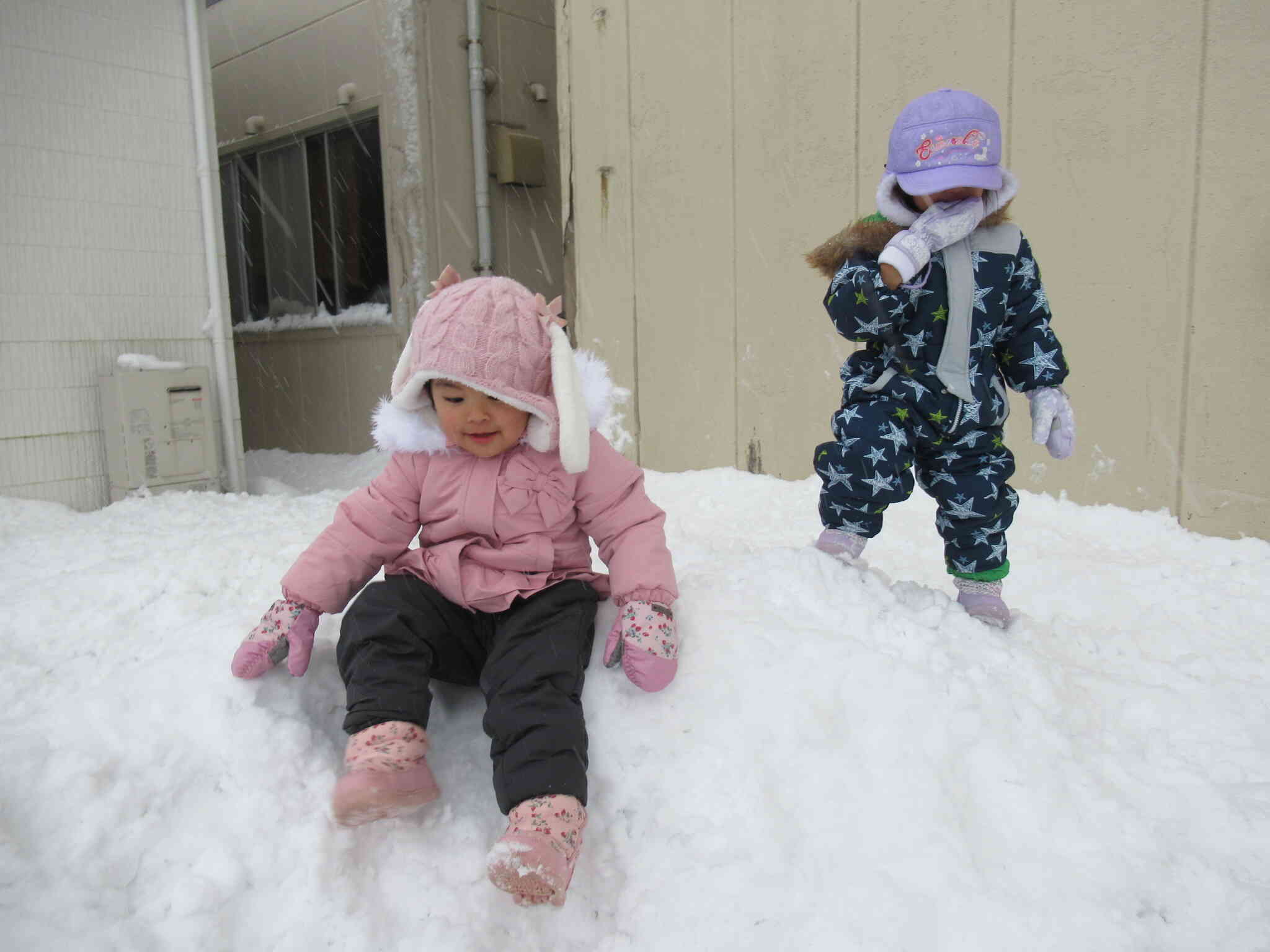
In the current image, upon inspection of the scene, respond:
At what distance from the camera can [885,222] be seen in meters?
2.36

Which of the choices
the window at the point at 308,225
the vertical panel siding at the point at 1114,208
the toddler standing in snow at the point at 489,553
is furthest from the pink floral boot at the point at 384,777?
the window at the point at 308,225

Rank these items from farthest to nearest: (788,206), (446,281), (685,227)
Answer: (685,227), (788,206), (446,281)

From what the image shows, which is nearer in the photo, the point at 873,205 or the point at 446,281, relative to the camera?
the point at 446,281

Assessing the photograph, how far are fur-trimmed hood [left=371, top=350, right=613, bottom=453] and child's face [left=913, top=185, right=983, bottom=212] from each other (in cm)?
99

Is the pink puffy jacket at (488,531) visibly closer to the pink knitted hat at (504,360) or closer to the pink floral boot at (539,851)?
the pink knitted hat at (504,360)

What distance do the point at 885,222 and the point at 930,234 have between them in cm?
17

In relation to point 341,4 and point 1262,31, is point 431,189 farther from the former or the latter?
point 1262,31

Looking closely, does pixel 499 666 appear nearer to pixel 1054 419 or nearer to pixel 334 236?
pixel 1054 419

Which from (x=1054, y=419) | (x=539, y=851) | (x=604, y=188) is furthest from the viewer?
(x=604, y=188)

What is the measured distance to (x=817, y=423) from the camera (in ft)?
16.2

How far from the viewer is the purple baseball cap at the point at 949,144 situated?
2.19 meters

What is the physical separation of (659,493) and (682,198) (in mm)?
1837

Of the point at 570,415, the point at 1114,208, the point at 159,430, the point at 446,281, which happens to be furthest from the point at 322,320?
the point at 570,415

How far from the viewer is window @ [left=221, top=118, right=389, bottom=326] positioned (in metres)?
7.55
